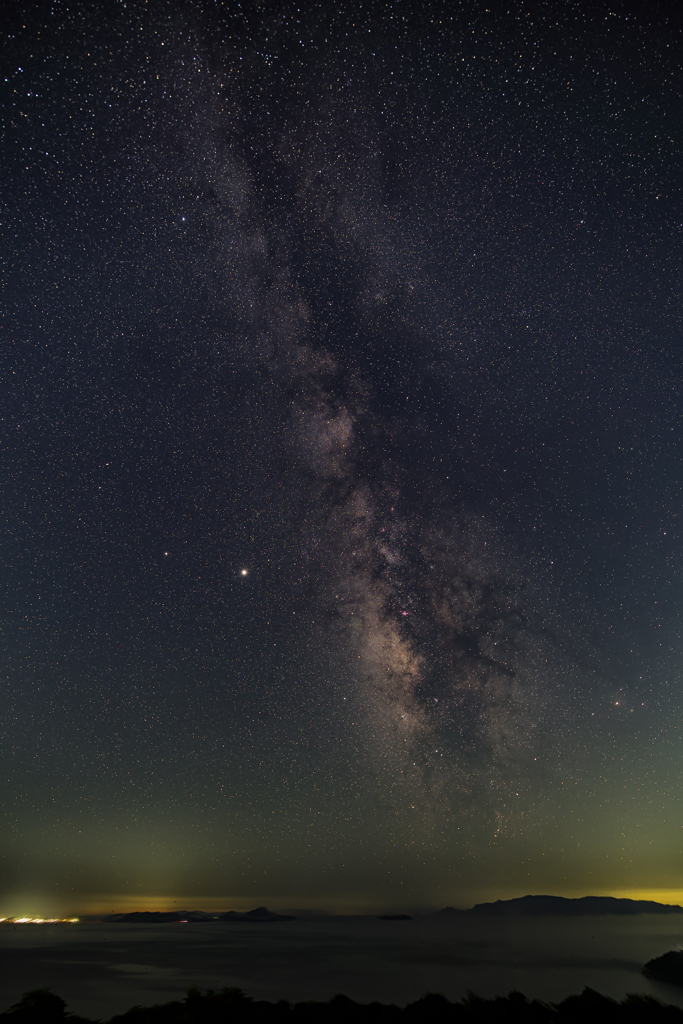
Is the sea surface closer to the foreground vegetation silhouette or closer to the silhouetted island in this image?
the silhouetted island

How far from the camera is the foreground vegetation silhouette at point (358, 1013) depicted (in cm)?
2408

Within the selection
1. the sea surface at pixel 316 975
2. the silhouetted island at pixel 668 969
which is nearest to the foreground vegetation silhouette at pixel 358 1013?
the sea surface at pixel 316 975

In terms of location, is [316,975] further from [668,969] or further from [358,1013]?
[358,1013]

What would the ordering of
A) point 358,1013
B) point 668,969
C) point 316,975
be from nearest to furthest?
point 358,1013, point 668,969, point 316,975

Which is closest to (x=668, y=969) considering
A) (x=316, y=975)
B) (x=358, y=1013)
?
(x=316, y=975)

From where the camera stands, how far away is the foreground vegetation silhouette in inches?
948

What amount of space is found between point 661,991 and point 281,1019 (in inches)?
1399

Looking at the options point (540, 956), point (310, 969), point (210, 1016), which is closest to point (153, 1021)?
point (210, 1016)

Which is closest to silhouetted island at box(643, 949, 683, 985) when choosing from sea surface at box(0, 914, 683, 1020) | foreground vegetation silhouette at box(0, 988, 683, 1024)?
sea surface at box(0, 914, 683, 1020)

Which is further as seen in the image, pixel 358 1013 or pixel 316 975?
pixel 316 975

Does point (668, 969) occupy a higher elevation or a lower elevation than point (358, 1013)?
lower

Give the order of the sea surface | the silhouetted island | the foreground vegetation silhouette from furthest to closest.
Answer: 1. the silhouetted island
2. the sea surface
3. the foreground vegetation silhouette

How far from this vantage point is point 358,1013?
26.4 m

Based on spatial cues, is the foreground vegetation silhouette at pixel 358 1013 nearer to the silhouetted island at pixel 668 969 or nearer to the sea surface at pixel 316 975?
the sea surface at pixel 316 975
